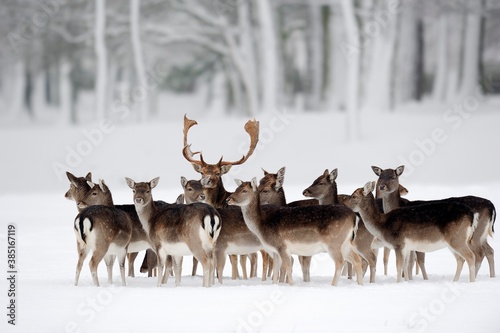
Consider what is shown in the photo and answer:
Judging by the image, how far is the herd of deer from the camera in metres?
12.3

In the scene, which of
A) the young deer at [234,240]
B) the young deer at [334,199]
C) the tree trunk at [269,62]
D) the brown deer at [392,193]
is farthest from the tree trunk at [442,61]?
the young deer at [234,240]

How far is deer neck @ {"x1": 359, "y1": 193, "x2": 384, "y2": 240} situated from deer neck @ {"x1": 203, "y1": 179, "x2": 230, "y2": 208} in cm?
201

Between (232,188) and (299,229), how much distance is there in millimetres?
13397

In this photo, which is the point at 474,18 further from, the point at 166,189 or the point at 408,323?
the point at 408,323

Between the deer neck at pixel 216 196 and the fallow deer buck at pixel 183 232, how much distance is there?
127cm

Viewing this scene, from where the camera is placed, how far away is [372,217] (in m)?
13.0

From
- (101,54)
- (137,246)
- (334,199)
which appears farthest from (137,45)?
(137,246)

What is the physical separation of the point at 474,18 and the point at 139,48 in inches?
463

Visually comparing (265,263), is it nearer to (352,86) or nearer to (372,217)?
(372,217)

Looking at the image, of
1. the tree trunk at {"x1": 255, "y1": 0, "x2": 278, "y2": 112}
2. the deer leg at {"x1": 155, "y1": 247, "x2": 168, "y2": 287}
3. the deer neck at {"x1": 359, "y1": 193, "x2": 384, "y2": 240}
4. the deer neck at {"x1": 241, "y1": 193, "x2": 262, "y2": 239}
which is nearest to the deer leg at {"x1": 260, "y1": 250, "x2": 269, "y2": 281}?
the deer neck at {"x1": 241, "y1": 193, "x2": 262, "y2": 239}

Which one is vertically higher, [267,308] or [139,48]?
[139,48]

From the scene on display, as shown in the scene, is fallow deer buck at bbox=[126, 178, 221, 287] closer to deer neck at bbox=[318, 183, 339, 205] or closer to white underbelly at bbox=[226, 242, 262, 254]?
white underbelly at bbox=[226, 242, 262, 254]

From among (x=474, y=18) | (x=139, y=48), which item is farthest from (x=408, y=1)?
(x=139, y=48)

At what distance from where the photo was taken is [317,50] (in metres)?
37.8
